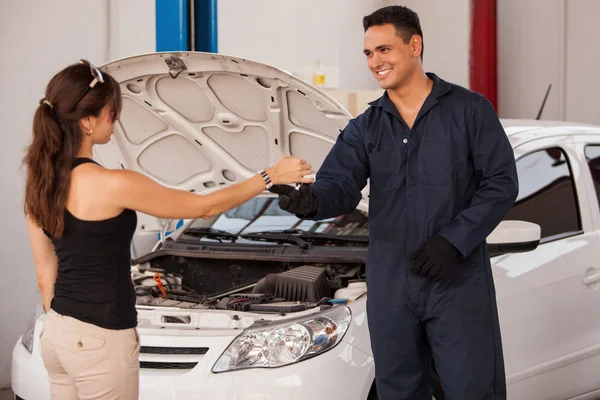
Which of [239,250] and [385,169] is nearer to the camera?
[385,169]

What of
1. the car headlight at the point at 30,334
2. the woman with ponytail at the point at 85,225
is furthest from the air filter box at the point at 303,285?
the woman with ponytail at the point at 85,225

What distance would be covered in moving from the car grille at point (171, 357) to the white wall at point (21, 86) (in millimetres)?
2022

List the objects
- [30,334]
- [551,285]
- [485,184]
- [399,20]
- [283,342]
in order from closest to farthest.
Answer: [485,184] → [399,20] → [283,342] → [30,334] → [551,285]

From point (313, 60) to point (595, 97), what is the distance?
8.45 feet

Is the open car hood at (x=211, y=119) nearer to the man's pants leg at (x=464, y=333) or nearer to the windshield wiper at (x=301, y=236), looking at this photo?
the windshield wiper at (x=301, y=236)

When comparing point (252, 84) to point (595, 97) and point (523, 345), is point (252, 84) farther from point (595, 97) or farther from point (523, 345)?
point (595, 97)

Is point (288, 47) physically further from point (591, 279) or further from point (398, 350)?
point (398, 350)

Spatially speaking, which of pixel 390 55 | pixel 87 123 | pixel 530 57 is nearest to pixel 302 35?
pixel 530 57

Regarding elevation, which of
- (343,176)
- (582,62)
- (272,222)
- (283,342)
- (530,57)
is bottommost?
(283,342)

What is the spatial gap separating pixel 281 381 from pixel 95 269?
0.86 m

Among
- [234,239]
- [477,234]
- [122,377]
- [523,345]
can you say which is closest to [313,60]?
[234,239]


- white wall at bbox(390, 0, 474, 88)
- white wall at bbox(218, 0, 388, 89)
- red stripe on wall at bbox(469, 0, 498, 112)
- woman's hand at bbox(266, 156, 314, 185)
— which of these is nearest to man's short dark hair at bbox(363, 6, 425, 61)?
woman's hand at bbox(266, 156, 314, 185)

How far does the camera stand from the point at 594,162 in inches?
158

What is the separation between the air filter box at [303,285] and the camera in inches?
134
